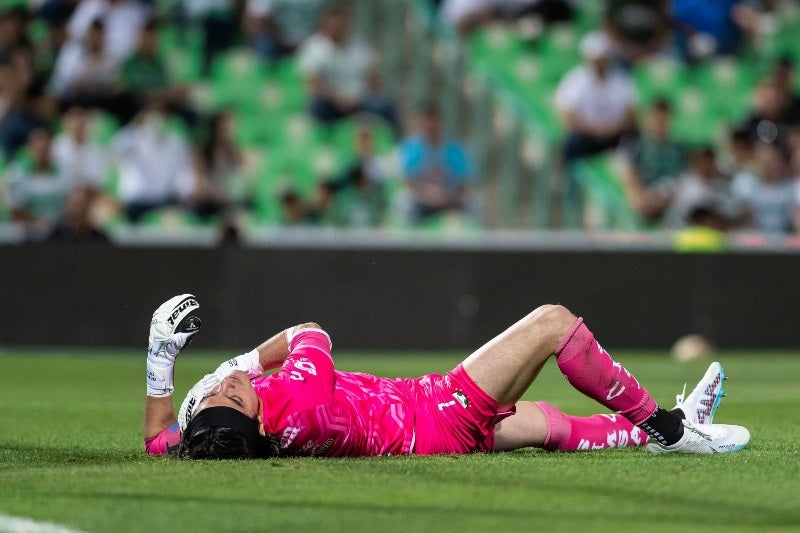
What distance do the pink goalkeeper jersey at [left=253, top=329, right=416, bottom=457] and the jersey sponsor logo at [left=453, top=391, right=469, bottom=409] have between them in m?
0.23

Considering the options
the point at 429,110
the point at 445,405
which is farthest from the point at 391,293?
the point at 445,405

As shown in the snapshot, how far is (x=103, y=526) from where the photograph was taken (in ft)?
15.7

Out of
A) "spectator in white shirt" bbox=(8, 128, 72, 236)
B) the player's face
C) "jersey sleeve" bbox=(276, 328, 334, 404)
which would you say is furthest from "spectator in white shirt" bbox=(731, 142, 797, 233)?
the player's face

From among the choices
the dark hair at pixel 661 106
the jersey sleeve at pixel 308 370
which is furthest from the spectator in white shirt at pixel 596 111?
the jersey sleeve at pixel 308 370

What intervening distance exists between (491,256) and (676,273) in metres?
2.23

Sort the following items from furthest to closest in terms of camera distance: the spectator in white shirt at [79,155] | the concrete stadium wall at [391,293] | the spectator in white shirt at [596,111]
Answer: the spectator in white shirt at [596,111] < the spectator in white shirt at [79,155] < the concrete stadium wall at [391,293]

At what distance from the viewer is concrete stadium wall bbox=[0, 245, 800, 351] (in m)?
16.5

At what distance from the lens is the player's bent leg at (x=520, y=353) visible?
6.57 meters

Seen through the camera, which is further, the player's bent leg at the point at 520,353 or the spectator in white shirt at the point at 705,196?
the spectator in white shirt at the point at 705,196

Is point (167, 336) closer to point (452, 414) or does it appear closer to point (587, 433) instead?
point (452, 414)

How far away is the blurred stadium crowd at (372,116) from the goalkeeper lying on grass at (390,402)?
9.63 metres

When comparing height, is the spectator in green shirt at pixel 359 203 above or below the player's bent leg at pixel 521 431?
above

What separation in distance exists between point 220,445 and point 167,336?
732mm

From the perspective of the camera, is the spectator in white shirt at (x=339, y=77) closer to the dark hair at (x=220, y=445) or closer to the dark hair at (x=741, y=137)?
the dark hair at (x=741, y=137)
